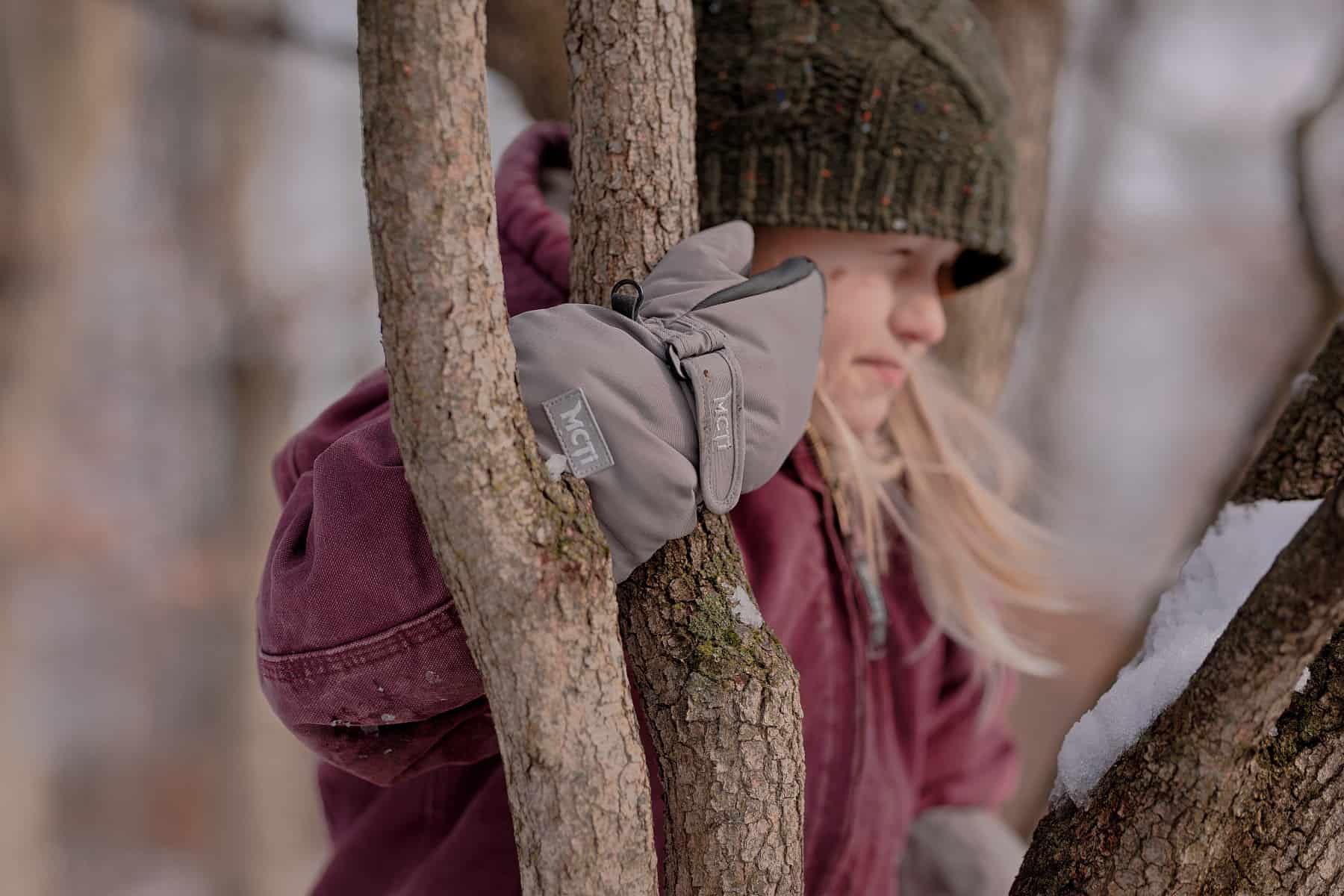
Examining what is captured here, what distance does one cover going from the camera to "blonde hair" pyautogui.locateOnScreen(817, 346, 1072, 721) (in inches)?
50.9

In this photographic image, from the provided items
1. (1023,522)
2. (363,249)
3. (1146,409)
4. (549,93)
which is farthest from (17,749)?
(1146,409)

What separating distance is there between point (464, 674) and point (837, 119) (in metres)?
0.70

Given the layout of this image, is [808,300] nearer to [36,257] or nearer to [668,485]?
[668,485]

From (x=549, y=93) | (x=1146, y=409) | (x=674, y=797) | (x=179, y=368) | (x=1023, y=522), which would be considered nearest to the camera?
(x=674, y=797)

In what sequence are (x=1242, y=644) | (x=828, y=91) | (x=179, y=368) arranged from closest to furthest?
(x=1242, y=644) < (x=828, y=91) < (x=179, y=368)

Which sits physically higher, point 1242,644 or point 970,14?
point 970,14

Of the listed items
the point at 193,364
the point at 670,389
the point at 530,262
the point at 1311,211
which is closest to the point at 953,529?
the point at 530,262

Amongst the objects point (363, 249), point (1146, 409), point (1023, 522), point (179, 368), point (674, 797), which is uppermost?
point (674, 797)

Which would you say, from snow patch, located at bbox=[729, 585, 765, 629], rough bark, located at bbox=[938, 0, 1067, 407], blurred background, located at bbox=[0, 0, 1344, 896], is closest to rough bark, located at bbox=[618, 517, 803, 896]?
snow patch, located at bbox=[729, 585, 765, 629]

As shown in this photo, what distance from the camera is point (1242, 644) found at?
21.5 inches

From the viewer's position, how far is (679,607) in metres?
0.69

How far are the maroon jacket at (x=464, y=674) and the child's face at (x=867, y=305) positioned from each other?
0.09m

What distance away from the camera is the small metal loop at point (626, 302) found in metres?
0.73

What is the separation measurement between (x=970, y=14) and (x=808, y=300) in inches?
23.7
